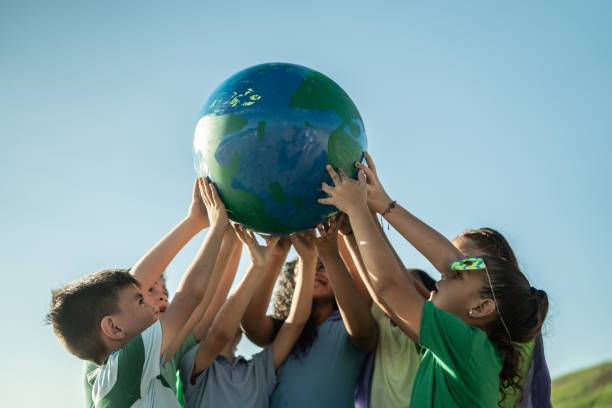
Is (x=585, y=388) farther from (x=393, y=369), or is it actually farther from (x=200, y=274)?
(x=200, y=274)

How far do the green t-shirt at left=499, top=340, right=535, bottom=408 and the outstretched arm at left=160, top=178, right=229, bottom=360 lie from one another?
210cm

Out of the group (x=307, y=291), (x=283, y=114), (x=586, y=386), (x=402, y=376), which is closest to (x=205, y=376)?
(x=307, y=291)

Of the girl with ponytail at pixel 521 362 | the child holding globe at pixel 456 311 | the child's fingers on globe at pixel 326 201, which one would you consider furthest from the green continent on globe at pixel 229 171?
the girl with ponytail at pixel 521 362

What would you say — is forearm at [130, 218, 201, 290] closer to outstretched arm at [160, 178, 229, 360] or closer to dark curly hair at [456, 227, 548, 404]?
outstretched arm at [160, 178, 229, 360]

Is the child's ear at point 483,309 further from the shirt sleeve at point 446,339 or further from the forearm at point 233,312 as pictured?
the forearm at point 233,312

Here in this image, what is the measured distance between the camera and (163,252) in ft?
14.8

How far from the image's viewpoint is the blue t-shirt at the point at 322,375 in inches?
171

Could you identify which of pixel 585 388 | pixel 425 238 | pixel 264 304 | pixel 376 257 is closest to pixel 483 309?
pixel 425 238

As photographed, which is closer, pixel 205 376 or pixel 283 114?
pixel 283 114

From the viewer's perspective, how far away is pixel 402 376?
415cm

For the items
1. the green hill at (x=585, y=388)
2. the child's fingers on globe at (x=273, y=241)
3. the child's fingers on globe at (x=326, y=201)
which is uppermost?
the child's fingers on globe at (x=326, y=201)

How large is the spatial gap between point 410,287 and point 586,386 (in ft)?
39.9

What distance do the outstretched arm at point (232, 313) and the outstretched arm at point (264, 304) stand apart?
443 millimetres

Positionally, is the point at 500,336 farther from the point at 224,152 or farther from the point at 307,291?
the point at 224,152
